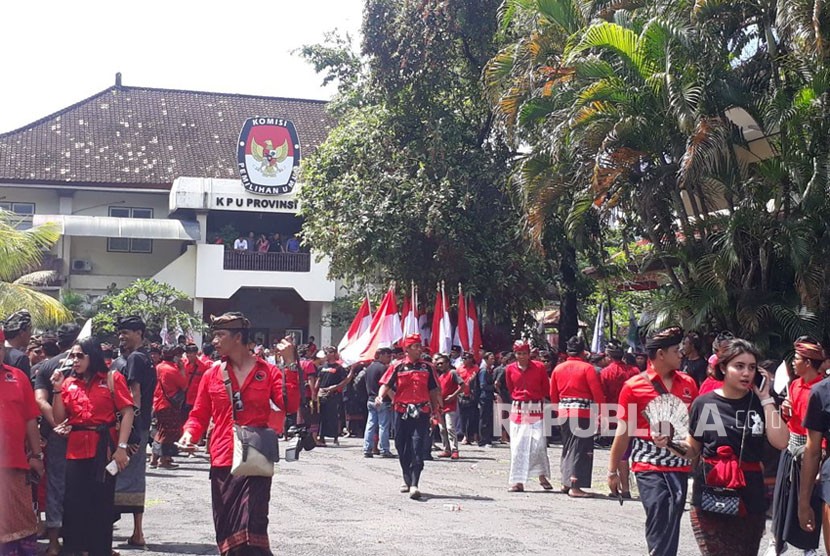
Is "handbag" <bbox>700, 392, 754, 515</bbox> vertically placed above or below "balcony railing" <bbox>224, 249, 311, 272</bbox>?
below

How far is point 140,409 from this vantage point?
394 inches

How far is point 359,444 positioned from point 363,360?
78.3 inches

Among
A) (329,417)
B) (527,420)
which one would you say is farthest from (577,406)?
(329,417)

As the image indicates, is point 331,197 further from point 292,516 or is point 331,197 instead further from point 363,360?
point 292,516

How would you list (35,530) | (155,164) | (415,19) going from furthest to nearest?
(155,164) < (415,19) < (35,530)

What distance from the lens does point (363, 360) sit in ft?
81.4

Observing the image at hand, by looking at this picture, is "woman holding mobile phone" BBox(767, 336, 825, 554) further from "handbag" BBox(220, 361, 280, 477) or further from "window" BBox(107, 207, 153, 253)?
"window" BBox(107, 207, 153, 253)

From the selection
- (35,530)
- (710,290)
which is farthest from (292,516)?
(710,290)

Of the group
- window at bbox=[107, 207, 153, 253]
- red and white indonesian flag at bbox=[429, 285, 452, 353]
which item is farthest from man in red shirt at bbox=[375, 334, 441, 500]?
window at bbox=[107, 207, 153, 253]

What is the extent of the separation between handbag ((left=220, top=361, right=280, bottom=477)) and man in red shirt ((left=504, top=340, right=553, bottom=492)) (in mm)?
7414

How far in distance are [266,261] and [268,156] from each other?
3661 millimetres

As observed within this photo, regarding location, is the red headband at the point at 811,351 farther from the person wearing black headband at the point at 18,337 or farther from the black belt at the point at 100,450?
the person wearing black headband at the point at 18,337

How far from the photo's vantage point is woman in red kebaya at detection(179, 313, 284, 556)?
25.7ft

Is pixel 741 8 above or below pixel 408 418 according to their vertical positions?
above
